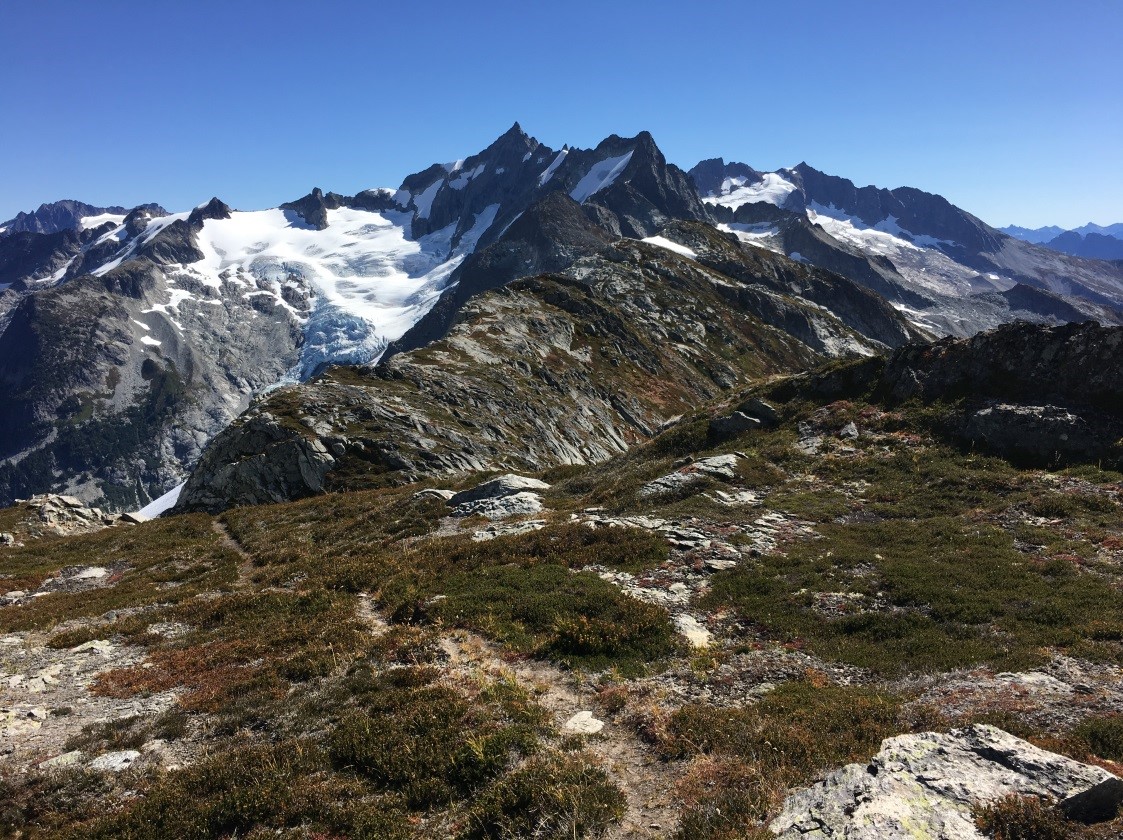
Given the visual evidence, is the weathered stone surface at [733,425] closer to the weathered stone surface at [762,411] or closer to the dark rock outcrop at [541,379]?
the weathered stone surface at [762,411]

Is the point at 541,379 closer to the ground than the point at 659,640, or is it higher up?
higher up

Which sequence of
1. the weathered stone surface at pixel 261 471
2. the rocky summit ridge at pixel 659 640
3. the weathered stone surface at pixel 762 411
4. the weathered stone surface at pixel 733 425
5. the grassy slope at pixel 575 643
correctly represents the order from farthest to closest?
1. the weathered stone surface at pixel 261 471
2. the weathered stone surface at pixel 762 411
3. the weathered stone surface at pixel 733 425
4. the grassy slope at pixel 575 643
5. the rocky summit ridge at pixel 659 640

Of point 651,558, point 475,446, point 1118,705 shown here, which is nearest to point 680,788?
point 1118,705

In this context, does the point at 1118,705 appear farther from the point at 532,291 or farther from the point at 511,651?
the point at 532,291

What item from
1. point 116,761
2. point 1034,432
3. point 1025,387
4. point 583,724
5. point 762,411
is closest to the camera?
point 116,761

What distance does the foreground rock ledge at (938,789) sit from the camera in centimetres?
848

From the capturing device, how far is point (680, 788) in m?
11.3

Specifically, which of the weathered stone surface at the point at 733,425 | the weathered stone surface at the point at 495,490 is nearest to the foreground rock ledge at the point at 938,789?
the weathered stone surface at the point at 495,490

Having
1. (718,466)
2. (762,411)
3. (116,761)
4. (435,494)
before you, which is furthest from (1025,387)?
(116,761)

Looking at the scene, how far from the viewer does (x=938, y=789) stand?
9.29 metres

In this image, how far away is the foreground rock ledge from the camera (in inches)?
334

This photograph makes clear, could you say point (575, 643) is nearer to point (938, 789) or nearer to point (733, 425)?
point (938, 789)

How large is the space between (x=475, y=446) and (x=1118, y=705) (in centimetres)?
6712

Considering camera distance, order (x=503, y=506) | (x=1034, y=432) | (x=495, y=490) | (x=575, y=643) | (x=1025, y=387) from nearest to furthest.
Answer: (x=575, y=643) < (x=1034, y=432) < (x=1025, y=387) < (x=503, y=506) < (x=495, y=490)
